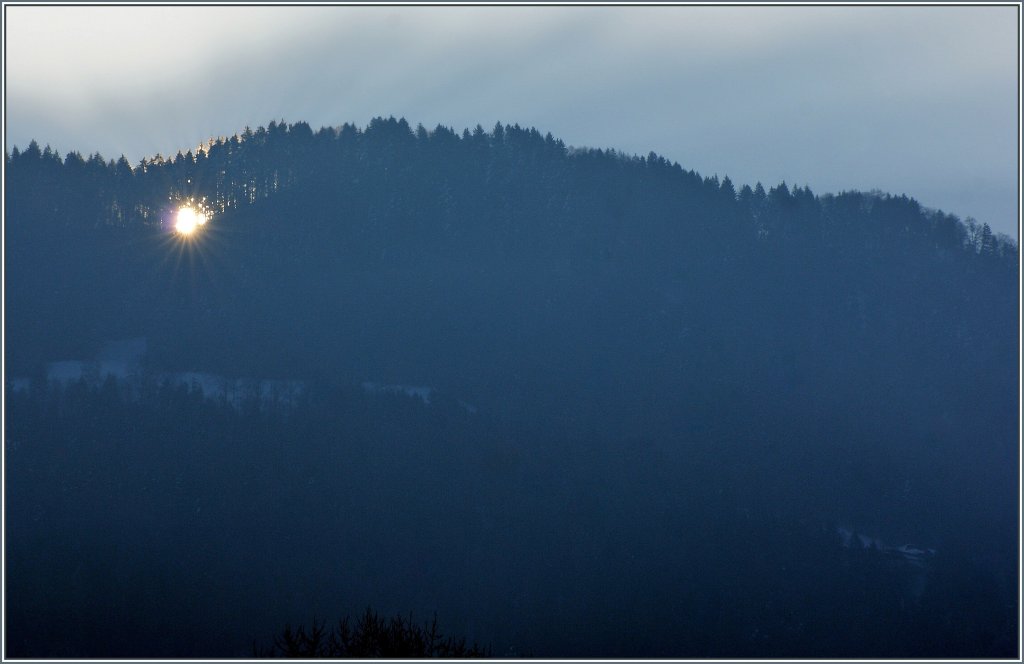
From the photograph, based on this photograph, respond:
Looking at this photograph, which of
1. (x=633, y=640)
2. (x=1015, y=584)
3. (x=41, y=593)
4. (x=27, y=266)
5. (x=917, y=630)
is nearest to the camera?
(x=41, y=593)

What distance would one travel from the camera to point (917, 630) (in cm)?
16388

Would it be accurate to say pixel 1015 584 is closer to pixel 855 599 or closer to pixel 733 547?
pixel 855 599

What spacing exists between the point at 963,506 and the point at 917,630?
35172mm

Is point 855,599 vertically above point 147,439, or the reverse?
point 147,439

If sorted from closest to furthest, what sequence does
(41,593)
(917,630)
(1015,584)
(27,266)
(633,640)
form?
(41,593) → (633,640) → (917,630) → (1015,584) → (27,266)

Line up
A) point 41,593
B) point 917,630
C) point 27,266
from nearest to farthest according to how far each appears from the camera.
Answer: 1. point 41,593
2. point 917,630
3. point 27,266

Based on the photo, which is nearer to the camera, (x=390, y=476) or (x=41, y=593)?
(x=41, y=593)

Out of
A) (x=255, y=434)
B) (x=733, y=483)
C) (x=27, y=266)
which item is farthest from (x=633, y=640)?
(x=27, y=266)

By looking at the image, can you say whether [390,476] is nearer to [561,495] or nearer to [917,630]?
[561,495]

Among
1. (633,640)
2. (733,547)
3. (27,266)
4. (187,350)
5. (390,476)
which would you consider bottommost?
(633,640)

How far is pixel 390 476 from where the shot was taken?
566 feet

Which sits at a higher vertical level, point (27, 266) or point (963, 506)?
point (27, 266)

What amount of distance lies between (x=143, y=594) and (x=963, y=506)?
5288 inches

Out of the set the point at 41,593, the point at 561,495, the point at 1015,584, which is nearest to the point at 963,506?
the point at 1015,584
